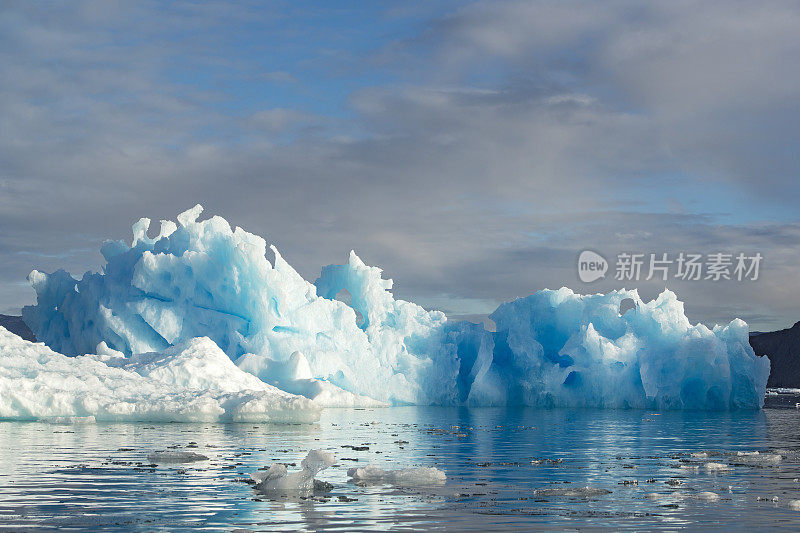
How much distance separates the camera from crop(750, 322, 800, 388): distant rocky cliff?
484ft

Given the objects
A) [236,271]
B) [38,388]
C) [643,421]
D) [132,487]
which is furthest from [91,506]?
[236,271]

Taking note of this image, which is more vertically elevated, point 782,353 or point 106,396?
point 782,353

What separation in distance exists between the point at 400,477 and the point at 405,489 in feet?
2.14

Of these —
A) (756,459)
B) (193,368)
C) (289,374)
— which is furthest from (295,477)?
(289,374)

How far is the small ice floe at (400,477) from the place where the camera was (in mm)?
13367

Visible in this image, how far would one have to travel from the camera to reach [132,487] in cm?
1279

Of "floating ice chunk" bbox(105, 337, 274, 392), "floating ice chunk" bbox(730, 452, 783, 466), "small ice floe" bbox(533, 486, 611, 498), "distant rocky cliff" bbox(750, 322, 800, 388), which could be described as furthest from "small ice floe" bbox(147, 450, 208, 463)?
"distant rocky cliff" bbox(750, 322, 800, 388)

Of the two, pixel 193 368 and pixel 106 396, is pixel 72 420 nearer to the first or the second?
pixel 106 396

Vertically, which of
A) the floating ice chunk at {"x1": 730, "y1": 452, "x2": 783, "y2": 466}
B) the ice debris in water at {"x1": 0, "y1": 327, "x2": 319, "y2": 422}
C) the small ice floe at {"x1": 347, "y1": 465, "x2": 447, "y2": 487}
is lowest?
the floating ice chunk at {"x1": 730, "y1": 452, "x2": 783, "y2": 466}

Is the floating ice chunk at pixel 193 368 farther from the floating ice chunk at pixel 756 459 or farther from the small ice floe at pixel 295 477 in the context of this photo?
the small ice floe at pixel 295 477

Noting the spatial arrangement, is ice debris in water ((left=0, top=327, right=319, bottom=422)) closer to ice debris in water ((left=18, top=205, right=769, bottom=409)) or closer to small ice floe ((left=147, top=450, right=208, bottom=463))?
ice debris in water ((left=18, top=205, right=769, bottom=409))

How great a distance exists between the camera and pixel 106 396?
27.2 m

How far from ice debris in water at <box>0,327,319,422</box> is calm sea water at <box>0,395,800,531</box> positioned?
28.1 inches

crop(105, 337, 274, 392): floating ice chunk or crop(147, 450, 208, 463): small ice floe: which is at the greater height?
crop(105, 337, 274, 392): floating ice chunk
